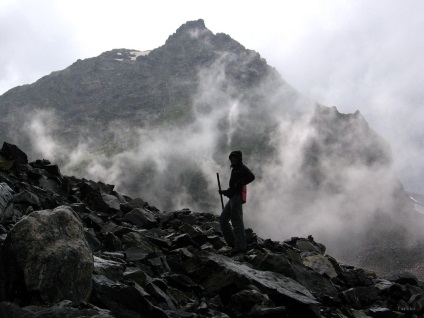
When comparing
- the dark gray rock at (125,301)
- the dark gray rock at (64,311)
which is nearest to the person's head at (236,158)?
the dark gray rock at (125,301)

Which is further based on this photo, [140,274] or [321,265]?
[321,265]

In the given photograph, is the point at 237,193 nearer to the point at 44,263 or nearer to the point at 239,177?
the point at 239,177

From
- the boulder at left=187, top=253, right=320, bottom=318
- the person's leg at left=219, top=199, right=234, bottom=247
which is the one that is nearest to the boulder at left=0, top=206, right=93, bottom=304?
the boulder at left=187, top=253, right=320, bottom=318

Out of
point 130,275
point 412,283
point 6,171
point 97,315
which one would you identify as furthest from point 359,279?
point 6,171

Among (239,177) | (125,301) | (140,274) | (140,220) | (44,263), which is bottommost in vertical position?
(125,301)

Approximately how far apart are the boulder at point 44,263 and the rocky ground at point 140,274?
0.02m

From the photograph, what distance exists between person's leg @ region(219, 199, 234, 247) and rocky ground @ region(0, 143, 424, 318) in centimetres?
81

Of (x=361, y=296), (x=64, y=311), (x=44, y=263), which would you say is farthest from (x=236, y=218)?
(x=64, y=311)

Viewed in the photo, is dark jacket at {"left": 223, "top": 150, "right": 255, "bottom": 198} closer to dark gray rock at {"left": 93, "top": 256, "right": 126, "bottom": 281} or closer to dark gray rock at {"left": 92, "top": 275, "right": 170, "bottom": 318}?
dark gray rock at {"left": 93, "top": 256, "right": 126, "bottom": 281}

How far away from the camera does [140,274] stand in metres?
10.4

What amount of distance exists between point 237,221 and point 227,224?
1.06m

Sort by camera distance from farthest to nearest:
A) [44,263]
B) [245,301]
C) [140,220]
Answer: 1. [140,220]
2. [245,301]
3. [44,263]

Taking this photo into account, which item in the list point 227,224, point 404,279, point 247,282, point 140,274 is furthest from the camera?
point 404,279

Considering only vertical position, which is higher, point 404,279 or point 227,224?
point 404,279
